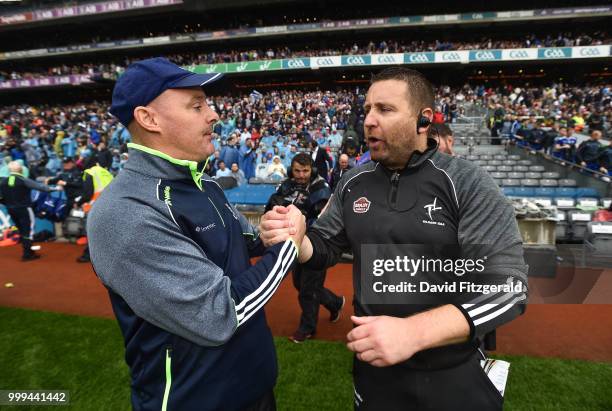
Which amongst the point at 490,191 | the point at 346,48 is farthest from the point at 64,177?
the point at 346,48

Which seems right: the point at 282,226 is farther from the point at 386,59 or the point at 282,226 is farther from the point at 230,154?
the point at 386,59

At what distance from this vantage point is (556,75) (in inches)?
1132

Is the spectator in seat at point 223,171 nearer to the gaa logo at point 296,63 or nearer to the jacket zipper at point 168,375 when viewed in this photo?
the jacket zipper at point 168,375

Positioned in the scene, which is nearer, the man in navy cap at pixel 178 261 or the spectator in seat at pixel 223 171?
the man in navy cap at pixel 178 261

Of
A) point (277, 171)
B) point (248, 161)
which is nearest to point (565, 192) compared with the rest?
point (277, 171)

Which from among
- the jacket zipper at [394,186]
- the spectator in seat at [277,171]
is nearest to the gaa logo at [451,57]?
the spectator in seat at [277,171]

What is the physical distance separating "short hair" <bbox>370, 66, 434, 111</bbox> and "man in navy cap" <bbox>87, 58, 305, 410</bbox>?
71 centimetres

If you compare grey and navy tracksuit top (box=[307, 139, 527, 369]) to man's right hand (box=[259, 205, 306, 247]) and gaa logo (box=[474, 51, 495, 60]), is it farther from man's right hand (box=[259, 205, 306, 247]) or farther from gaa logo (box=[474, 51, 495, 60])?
gaa logo (box=[474, 51, 495, 60])

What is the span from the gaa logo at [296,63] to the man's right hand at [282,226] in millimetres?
29698

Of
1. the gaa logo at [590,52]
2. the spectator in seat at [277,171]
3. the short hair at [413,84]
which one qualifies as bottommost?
the spectator in seat at [277,171]

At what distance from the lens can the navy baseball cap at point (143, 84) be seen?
1.48m

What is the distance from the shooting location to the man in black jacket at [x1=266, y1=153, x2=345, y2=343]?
4.08 metres

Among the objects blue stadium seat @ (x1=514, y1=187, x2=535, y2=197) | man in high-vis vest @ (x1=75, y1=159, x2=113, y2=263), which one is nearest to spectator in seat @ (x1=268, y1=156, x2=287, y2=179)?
man in high-vis vest @ (x1=75, y1=159, x2=113, y2=263)

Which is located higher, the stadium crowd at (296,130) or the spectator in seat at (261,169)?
the stadium crowd at (296,130)
